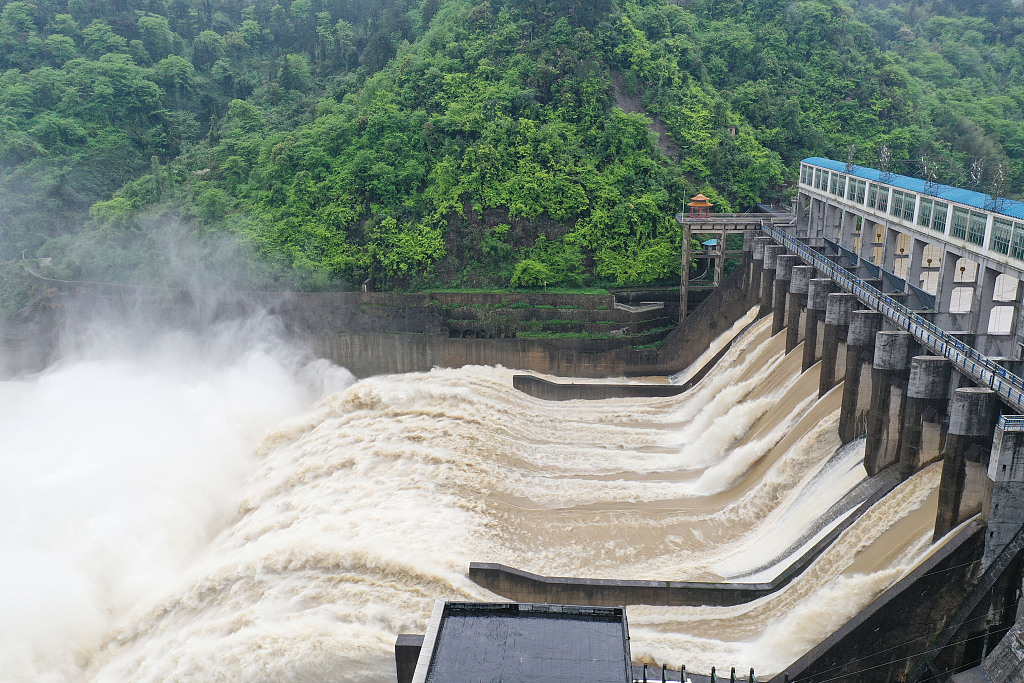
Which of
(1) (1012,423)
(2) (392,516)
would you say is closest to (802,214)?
(1) (1012,423)

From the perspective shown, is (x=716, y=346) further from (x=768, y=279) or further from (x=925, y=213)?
(x=925, y=213)

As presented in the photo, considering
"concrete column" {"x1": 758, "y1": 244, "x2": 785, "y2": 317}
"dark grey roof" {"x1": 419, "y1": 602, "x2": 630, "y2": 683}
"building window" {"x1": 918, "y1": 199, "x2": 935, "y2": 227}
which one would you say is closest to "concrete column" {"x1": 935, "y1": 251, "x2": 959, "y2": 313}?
"building window" {"x1": 918, "y1": 199, "x2": 935, "y2": 227}

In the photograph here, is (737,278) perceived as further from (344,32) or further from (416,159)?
(344,32)

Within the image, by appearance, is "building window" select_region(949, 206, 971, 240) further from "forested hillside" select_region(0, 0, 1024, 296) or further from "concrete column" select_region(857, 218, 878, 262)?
"forested hillside" select_region(0, 0, 1024, 296)

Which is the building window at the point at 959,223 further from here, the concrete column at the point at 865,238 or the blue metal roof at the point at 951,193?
the concrete column at the point at 865,238

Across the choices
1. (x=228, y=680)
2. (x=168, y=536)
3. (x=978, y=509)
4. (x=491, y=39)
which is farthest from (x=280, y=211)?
(x=978, y=509)

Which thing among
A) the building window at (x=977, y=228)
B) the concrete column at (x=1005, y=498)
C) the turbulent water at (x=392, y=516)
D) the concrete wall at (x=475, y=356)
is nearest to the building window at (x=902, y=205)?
the building window at (x=977, y=228)
